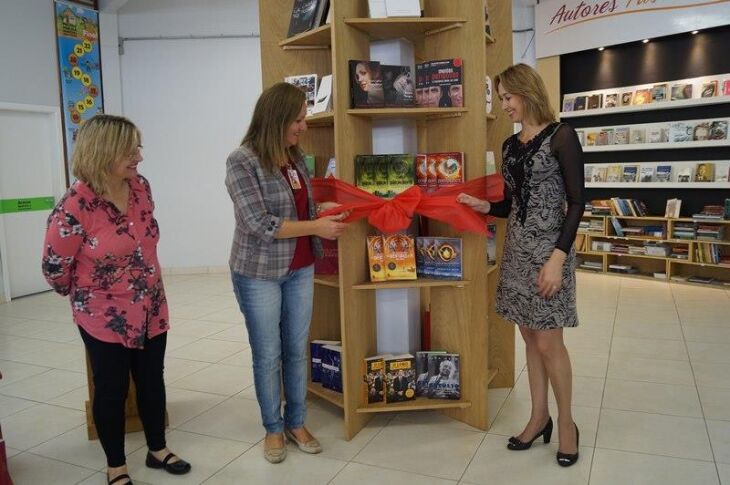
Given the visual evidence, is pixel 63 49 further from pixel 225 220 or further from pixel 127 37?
pixel 225 220

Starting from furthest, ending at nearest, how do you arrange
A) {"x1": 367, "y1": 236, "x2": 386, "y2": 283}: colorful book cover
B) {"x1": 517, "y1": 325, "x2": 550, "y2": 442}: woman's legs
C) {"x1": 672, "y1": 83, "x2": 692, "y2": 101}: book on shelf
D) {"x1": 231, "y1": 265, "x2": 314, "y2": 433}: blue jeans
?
{"x1": 672, "y1": 83, "x2": 692, "y2": 101}: book on shelf, {"x1": 367, "y1": 236, "x2": 386, "y2": 283}: colorful book cover, {"x1": 517, "y1": 325, "x2": 550, "y2": 442}: woman's legs, {"x1": 231, "y1": 265, "x2": 314, "y2": 433}: blue jeans

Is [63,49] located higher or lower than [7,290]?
higher

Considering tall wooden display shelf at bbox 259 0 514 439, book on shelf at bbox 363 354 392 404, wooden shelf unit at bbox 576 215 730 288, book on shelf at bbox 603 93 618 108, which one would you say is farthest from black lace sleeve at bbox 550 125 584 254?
book on shelf at bbox 603 93 618 108

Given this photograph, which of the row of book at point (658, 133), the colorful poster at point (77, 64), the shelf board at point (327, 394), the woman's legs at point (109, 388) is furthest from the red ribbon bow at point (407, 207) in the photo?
the colorful poster at point (77, 64)

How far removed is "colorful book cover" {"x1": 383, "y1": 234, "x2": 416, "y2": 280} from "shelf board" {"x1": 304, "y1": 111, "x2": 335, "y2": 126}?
2.14 ft

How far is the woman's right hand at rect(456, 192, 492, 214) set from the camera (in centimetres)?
267

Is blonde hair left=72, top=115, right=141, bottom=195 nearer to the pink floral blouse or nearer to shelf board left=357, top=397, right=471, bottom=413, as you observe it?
the pink floral blouse

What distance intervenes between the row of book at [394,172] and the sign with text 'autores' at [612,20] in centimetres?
511

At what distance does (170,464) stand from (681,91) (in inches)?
257

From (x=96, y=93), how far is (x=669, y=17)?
7.04 m

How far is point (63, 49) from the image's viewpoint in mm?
7102

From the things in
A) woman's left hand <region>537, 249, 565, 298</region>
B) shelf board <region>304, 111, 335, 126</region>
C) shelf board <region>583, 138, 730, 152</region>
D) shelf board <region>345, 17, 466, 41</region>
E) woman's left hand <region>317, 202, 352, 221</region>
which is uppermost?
shelf board <region>345, 17, 466, 41</region>

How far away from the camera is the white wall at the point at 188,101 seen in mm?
7785

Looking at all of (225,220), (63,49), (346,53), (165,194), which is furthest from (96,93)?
(346,53)
